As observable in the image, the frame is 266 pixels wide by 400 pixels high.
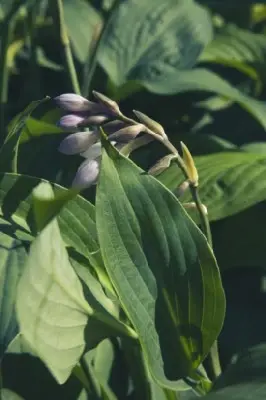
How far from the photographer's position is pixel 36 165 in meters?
1.31

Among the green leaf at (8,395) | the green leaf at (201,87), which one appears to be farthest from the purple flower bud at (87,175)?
the green leaf at (201,87)

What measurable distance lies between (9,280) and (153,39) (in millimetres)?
892

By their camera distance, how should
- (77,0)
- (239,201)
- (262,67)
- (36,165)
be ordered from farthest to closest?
(77,0) < (262,67) < (36,165) < (239,201)

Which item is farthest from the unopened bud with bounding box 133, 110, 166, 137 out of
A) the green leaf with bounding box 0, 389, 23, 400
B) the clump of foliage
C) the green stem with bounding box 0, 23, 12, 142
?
the green stem with bounding box 0, 23, 12, 142

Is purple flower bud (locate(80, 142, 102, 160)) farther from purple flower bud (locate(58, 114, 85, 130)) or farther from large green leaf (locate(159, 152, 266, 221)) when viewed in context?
large green leaf (locate(159, 152, 266, 221))

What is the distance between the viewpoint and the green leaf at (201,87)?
4.58ft

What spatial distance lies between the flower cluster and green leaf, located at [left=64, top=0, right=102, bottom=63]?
2.70 ft

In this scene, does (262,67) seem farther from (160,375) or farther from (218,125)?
(160,375)

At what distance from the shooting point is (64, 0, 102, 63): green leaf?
1731 mm

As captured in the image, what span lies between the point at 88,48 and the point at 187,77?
0.36m

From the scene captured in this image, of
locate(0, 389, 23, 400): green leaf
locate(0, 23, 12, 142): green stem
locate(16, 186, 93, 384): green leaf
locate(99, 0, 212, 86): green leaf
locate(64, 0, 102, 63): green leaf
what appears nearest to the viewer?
locate(16, 186, 93, 384): green leaf

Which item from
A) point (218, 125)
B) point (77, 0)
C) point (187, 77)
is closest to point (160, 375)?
point (187, 77)

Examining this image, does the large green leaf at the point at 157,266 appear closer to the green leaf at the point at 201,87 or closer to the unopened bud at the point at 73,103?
the unopened bud at the point at 73,103

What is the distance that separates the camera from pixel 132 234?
851 mm
